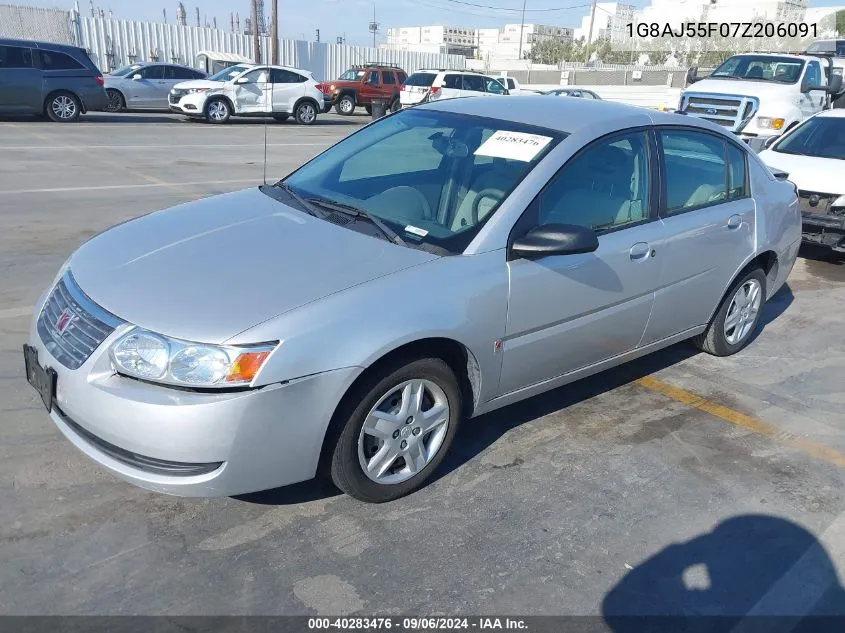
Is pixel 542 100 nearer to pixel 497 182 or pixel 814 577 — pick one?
pixel 497 182

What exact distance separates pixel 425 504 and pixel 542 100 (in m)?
2.42

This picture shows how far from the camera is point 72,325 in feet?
9.59

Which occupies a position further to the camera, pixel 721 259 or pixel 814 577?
pixel 721 259

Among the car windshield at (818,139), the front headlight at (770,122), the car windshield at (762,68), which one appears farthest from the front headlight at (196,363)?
the car windshield at (762,68)

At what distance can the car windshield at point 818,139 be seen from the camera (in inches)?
326

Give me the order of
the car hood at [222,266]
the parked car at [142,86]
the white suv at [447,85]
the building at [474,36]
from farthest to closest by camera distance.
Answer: the building at [474,36] < the white suv at [447,85] < the parked car at [142,86] < the car hood at [222,266]

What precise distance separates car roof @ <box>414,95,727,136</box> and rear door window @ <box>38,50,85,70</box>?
15.7 m

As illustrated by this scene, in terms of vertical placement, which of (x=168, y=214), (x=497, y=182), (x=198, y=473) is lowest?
(x=198, y=473)

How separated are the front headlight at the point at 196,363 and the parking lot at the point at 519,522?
72 cm

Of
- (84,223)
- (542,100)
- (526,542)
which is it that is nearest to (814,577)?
(526,542)

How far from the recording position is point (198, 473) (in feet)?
8.95

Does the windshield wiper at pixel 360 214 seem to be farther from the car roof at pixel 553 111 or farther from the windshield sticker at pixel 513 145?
the car roof at pixel 553 111

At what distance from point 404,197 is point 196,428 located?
1.65 metres

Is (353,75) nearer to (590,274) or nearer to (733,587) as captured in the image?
(590,274)
